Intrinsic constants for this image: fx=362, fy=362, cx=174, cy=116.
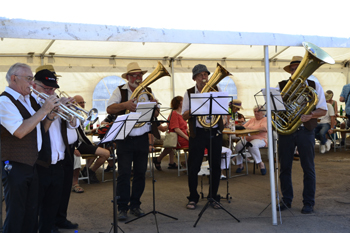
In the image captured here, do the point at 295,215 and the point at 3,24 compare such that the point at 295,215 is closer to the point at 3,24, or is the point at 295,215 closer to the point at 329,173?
the point at 329,173

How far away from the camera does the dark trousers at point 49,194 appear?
343 cm

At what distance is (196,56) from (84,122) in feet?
23.4

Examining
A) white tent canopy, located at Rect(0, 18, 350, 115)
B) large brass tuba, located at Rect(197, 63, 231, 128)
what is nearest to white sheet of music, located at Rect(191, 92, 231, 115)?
large brass tuba, located at Rect(197, 63, 231, 128)

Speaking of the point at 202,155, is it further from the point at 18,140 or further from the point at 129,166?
the point at 18,140

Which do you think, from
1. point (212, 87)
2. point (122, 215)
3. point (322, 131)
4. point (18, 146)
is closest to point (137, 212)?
point (122, 215)

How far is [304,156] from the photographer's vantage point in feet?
15.0

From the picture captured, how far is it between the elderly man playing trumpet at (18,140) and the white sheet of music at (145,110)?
1.33 m

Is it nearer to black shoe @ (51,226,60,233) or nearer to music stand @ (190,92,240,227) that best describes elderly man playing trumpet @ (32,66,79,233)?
black shoe @ (51,226,60,233)

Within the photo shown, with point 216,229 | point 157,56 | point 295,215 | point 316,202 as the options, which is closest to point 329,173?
point 316,202

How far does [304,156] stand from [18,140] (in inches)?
132

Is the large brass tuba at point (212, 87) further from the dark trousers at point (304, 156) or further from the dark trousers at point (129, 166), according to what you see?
the dark trousers at point (304, 156)

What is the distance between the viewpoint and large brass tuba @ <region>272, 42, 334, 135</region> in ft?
13.7

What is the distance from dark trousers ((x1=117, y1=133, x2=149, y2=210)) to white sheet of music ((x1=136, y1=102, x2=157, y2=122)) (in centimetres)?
41

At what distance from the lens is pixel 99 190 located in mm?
6270
